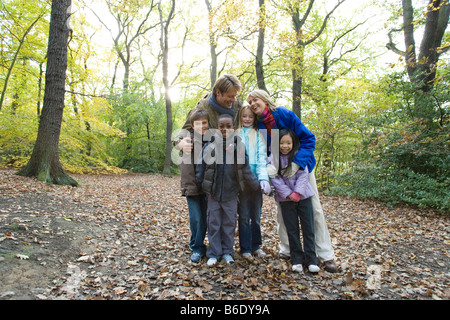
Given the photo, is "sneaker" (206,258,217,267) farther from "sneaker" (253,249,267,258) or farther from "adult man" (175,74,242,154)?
"adult man" (175,74,242,154)

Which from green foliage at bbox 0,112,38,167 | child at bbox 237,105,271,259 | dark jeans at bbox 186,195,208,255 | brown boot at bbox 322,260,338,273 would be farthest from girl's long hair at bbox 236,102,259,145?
green foliage at bbox 0,112,38,167

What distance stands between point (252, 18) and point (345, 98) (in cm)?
465

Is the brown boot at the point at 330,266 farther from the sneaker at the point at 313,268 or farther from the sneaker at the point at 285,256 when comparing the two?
the sneaker at the point at 285,256

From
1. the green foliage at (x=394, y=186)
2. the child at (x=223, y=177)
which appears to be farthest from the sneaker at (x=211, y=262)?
the green foliage at (x=394, y=186)

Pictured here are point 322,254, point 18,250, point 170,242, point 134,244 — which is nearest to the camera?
point 18,250

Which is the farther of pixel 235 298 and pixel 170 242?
pixel 170 242

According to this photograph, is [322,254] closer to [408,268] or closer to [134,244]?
[408,268]

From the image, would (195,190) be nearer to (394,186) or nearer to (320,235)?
(320,235)

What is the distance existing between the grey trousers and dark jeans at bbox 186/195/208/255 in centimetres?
19

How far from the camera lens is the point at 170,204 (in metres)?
6.91

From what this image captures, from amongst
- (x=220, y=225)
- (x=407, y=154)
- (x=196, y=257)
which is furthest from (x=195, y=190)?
(x=407, y=154)

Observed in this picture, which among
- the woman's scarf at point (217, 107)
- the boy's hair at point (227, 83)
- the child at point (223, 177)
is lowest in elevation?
the child at point (223, 177)

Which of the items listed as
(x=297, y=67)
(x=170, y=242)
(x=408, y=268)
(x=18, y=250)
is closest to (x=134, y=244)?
(x=170, y=242)

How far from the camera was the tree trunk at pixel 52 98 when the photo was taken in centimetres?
627
